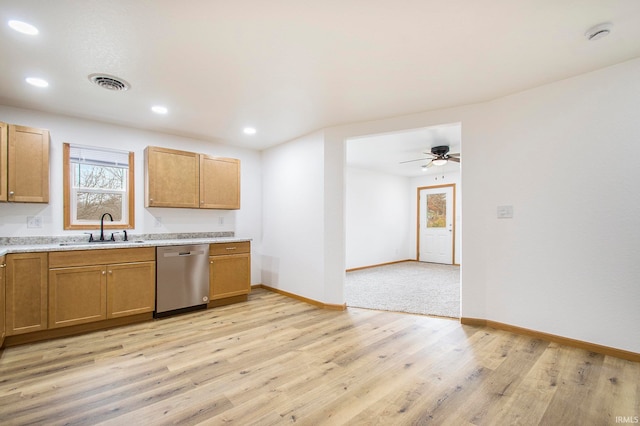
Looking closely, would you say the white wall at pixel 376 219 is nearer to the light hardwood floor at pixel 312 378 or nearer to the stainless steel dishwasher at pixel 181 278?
the stainless steel dishwasher at pixel 181 278

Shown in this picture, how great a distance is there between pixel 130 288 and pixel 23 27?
8.38 feet

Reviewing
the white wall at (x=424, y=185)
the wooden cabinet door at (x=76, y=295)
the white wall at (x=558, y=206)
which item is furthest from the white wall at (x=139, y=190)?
the white wall at (x=424, y=185)

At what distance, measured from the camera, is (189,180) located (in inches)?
160

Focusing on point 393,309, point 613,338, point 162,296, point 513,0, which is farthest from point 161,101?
point 613,338

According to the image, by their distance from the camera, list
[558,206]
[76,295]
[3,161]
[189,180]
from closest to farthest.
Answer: [558,206] → [3,161] → [76,295] → [189,180]

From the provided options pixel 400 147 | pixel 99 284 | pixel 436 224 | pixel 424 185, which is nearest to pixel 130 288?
pixel 99 284

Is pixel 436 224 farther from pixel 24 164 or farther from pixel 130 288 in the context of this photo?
pixel 24 164

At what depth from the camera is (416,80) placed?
263cm

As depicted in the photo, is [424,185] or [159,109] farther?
[424,185]

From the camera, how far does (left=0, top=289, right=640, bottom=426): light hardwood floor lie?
1.73m

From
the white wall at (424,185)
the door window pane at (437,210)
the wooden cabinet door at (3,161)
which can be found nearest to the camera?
the wooden cabinet door at (3,161)

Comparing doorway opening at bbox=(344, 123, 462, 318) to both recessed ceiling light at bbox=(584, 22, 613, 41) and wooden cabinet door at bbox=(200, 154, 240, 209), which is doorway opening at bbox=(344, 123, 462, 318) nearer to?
wooden cabinet door at bbox=(200, 154, 240, 209)

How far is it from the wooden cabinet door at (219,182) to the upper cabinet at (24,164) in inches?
66.5

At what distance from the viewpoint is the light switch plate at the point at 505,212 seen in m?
3.02
